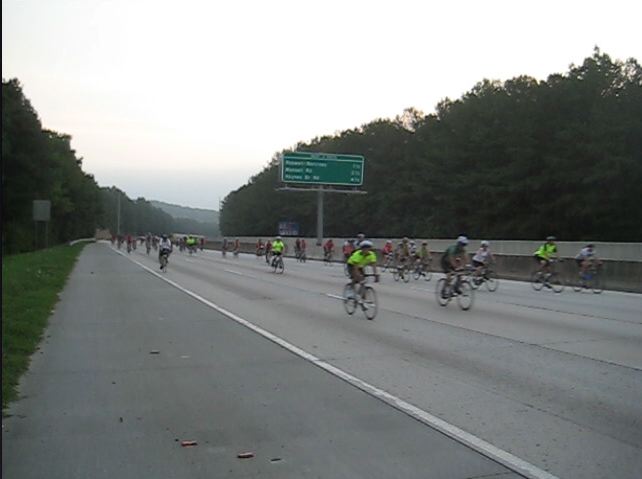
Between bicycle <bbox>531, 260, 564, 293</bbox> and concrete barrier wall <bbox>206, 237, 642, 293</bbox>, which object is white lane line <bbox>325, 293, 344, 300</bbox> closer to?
bicycle <bbox>531, 260, 564, 293</bbox>

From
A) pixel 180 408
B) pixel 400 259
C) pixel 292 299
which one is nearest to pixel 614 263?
pixel 400 259

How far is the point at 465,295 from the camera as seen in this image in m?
17.0

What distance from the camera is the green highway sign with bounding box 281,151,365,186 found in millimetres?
48281

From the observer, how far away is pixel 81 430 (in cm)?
647

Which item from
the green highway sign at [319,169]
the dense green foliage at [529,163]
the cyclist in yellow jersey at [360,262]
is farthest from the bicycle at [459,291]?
the dense green foliage at [529,163]

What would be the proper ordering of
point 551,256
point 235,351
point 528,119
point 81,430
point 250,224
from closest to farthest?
point 81,430, point 235,351, point 551,256, point 528,119, point 250,224

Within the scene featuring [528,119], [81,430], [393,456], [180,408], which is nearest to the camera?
[393,456]

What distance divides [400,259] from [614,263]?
786cm

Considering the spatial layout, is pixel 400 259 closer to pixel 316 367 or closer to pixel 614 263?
pixel 614 263

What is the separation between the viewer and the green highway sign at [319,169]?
48281 mm

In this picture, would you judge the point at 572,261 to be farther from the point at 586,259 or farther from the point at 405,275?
the point at 405,275

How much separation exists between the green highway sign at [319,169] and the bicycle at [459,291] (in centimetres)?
3164

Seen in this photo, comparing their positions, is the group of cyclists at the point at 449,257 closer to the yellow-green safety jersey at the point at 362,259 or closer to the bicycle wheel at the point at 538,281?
the yellow-green safety jersey at the point at 362,259

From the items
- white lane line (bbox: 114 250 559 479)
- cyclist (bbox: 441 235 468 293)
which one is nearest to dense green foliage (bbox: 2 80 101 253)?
cyclist (bbox: 441 235 468 293)
